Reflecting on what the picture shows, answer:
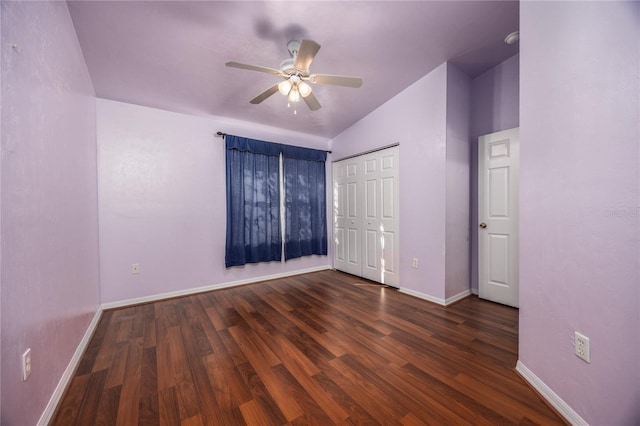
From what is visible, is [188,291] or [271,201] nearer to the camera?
[188,291]

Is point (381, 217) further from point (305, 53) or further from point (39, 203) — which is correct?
point (39, 203)

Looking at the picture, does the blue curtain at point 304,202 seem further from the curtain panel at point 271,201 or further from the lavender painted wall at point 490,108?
the lavender painted wall at point 490,108

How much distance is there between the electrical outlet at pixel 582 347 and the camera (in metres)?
1.13

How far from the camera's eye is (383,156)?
345cm

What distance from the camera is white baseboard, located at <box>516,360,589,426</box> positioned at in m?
1.16

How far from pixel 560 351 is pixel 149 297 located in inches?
151

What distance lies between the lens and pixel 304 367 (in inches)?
64.8

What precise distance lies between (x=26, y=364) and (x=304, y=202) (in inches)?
132

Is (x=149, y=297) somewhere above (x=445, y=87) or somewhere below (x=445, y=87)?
below

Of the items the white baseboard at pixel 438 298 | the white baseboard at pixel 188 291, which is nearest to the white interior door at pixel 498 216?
the white baseboard at pixel 438 298

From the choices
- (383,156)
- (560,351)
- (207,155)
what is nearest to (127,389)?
(560,351)

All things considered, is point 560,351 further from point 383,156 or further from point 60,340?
point 60,340

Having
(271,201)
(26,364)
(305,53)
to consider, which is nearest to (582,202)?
(305,53)

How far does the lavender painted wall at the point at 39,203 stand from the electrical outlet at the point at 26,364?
0.11 ft
